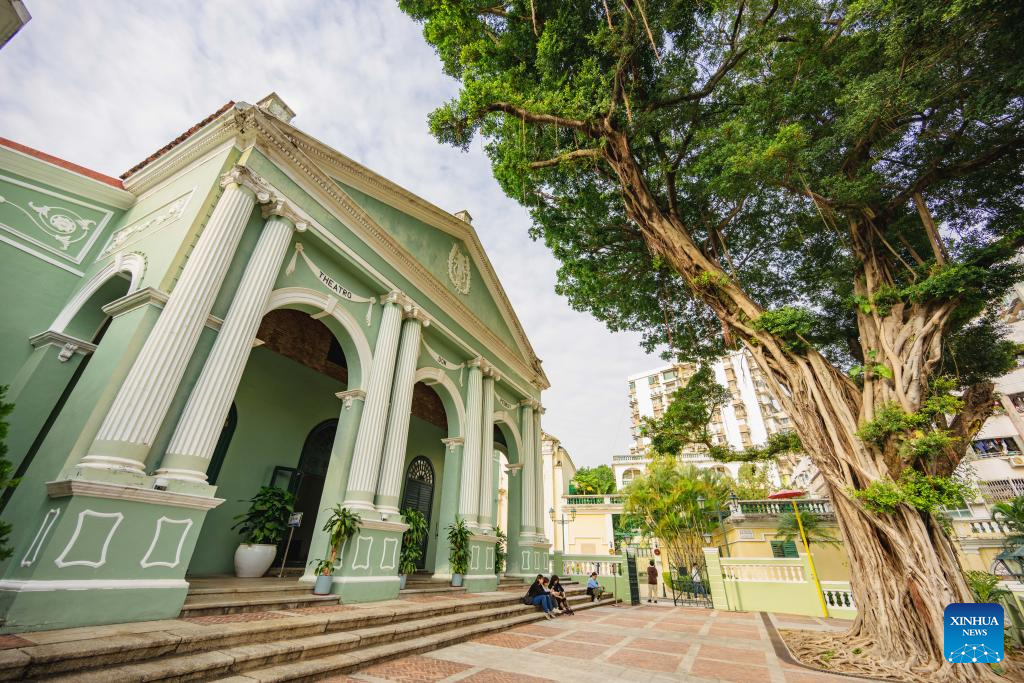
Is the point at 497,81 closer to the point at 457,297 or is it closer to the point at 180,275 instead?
the point at 457,297

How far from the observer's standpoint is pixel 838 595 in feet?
31.0

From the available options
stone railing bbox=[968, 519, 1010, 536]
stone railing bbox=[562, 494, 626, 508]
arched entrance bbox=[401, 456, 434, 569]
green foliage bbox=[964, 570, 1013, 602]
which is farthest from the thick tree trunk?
stone railing bbox=[562, 494, 626, 508]

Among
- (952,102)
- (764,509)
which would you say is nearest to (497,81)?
(952,102)

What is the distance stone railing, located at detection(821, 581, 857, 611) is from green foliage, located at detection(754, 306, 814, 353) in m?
6.77

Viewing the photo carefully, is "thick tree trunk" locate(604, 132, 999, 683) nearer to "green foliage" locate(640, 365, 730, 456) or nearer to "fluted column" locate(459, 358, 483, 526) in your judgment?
Result: "green foliage" locate(640, 365, 730, 456)

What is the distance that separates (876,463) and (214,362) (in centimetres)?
888

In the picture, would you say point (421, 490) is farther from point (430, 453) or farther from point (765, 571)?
point (765, 571)

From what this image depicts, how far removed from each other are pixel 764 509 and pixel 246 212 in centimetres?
1986

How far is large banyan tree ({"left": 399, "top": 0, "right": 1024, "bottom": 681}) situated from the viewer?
537 cm

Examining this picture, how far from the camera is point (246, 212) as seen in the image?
18.7ft

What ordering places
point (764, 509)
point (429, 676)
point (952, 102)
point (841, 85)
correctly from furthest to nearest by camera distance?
1. point (764, 509)
2. point (841, 85)
3. point (952, 102)
4. point (429, 676)

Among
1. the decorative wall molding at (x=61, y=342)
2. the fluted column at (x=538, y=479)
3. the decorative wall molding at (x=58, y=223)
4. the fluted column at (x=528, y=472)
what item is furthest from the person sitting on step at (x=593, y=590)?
the decorative wall molding at (x=58, y=223)

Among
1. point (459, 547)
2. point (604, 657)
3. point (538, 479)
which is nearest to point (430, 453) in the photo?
point (538, 479)

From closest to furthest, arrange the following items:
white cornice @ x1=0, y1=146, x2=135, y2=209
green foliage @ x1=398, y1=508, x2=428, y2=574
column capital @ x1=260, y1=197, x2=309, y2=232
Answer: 1. column capital @ x1=260, y1=197, x2=309, y2=232
2. white cornice @ x1=0, y1=146, x2=135, y2=209
3. green foliage @ x1=398, y1=508, x2=428, y2=574
